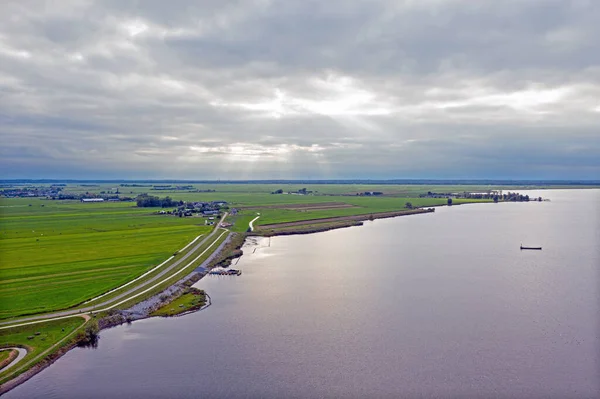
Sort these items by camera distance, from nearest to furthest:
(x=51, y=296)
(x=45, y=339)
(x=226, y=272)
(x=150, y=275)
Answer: (x=45, y=339), (x=51, y=296), (x=150, y=275), (x=226, y=272)

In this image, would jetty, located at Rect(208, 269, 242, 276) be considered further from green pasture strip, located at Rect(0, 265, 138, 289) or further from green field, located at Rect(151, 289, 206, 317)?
green pasture strip, located at Rect(0, 265, 138, 289)

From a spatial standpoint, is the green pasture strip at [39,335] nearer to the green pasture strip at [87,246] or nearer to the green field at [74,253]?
the green field at [74,253]

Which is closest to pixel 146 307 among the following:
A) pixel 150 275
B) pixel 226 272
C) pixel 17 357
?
pixel 150 275

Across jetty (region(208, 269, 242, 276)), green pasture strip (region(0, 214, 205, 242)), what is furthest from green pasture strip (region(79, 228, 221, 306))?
green pasture strip (region(0, 214, 205, 242))

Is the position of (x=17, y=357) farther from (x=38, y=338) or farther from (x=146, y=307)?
(x=146, y=307)

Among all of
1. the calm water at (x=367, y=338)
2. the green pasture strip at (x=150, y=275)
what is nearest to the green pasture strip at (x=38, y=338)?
the calm water at (x=367, y=338)

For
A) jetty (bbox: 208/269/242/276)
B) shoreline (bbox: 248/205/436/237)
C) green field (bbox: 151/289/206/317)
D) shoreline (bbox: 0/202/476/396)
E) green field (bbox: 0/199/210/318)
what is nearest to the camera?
shoreline (bbox: 0/202/476/396)
